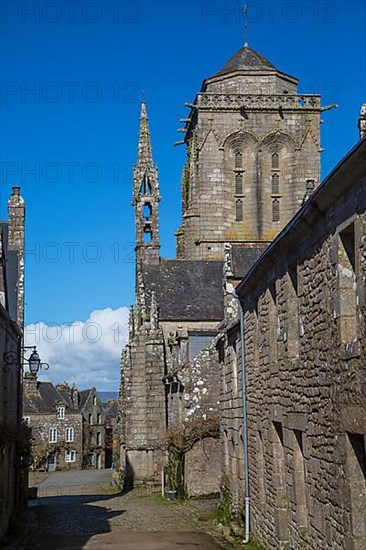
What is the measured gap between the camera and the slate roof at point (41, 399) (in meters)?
61.0

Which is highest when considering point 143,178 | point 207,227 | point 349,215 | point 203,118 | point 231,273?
point 203,118

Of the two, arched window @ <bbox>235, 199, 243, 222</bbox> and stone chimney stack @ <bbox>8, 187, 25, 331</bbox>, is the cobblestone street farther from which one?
arched window @ <bbox>235, 199, 243, 222</bbox>

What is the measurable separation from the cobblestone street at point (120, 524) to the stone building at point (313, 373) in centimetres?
270

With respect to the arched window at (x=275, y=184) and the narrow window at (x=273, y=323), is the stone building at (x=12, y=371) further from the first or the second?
the arched window at (x=275, y=184)

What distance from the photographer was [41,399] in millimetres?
62094

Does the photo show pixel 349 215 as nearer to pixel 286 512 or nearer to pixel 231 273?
pixel 286 512

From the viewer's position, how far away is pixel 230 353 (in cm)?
1842

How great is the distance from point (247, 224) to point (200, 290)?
6658mm

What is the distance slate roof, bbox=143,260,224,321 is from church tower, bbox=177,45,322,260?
12.4 feet

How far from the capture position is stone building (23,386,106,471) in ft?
199

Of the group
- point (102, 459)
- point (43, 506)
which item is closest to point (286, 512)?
point (43, 506)

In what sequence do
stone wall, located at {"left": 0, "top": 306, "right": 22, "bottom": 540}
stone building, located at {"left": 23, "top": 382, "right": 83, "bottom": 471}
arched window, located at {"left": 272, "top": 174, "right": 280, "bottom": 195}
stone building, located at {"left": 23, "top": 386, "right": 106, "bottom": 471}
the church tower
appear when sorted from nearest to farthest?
stone wall, located at {"left": 0, "top": 306, "right": 22, "bottom": 540}, the church tower, arched window, located at {"left": 272, "top": 174, "right": 280, "bottom": 195}, stone building, located at {"left": 23, "top": 382, "right": 83, "bottom": 471}, stone building, located at {"left": 23, "top": 386, "right": 106, "bottom": 471}

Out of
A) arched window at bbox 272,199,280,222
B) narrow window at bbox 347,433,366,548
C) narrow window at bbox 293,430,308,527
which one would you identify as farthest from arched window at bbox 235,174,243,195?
narrow window at bbox 347,433,366,548

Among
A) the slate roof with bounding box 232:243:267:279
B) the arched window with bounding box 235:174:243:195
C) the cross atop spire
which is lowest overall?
the slate roof with bounding box 232:243:267:279
